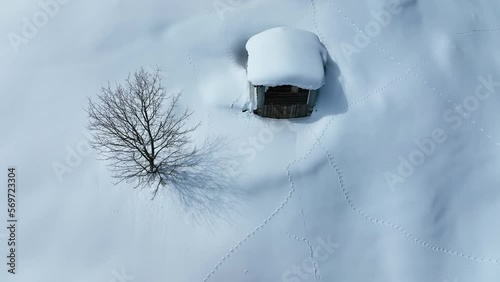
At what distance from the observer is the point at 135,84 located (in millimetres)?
15797

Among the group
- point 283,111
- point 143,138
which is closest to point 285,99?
point 283,111

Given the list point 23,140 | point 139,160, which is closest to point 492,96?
point 139,160

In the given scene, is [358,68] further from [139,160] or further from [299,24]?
[139,160]

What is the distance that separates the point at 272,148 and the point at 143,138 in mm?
4381

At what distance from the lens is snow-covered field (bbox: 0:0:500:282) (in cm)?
1402

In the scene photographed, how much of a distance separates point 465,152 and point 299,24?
24.4 ft

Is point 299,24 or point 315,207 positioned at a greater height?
point 299,24

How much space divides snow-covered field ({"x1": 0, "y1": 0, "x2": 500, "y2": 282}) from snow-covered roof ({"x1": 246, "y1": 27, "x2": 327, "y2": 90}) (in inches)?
64.2

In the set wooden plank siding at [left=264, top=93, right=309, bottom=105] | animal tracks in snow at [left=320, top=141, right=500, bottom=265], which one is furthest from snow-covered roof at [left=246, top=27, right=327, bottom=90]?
animal tracks in snow at [left=320, top=141, right=500, bottom=265]

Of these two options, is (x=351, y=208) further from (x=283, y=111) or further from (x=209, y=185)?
(x=209, y=185)

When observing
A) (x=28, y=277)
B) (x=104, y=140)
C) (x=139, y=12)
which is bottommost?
(x=28, y=277)

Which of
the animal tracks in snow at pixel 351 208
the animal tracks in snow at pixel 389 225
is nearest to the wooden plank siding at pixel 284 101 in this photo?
the animal tracks in snow at pixel 351 208

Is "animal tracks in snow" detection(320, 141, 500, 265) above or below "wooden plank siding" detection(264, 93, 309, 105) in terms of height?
below

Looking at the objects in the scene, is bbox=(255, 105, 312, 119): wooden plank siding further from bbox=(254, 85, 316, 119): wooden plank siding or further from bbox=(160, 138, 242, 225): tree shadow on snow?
bbox=(160, 138, 242, 225): tree shadow on snow
